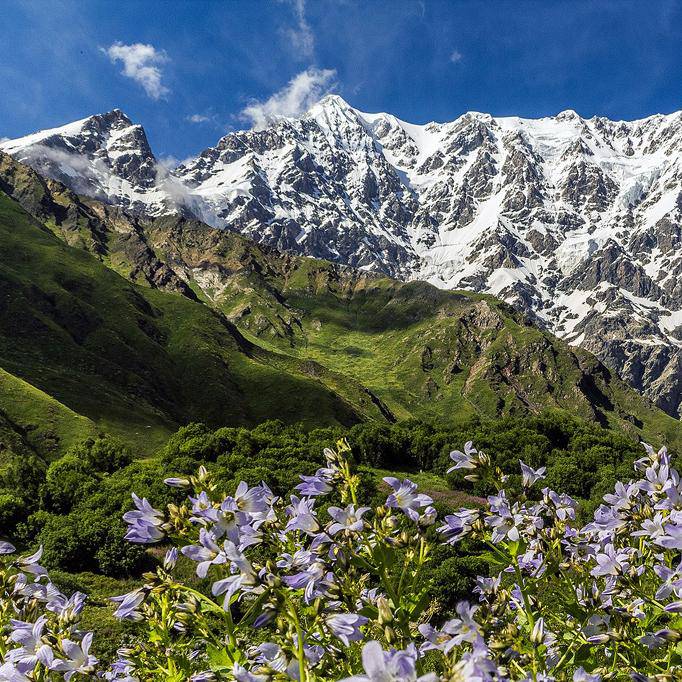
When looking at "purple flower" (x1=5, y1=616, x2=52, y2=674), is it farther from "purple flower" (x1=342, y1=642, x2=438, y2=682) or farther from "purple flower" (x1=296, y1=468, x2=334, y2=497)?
"purple flower" (x1=342, y1=642, x2=438, y2=682)

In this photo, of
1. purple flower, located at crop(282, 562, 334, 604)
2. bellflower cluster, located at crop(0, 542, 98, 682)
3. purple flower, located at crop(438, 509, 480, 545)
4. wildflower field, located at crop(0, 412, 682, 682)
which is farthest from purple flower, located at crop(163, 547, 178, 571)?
purple flower, located at crop(438, 509, 480, 545)

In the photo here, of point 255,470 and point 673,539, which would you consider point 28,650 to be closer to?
point 673,539

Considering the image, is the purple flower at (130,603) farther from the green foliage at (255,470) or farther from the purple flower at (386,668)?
the green foliage at (255,470)

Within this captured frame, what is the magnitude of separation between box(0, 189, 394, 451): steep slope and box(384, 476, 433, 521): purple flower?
90125 millimetres

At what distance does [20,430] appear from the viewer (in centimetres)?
6731

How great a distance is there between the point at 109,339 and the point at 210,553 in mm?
146010

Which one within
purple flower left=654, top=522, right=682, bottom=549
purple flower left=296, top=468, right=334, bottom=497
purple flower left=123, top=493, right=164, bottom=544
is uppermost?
purple flower left=654, top=522, right=682, bottom=549

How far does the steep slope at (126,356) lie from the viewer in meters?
102

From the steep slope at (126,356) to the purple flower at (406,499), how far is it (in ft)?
296

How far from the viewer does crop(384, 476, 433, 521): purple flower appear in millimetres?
3912

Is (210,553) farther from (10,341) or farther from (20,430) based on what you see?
(10,341)

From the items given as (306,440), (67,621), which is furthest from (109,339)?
(67,621)

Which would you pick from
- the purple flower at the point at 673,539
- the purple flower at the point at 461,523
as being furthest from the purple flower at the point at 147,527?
the purple flower at the point at 673,539

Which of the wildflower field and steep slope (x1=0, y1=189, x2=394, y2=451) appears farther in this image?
steep slope (x1=0, y1=189, x2=394, y2=451)
